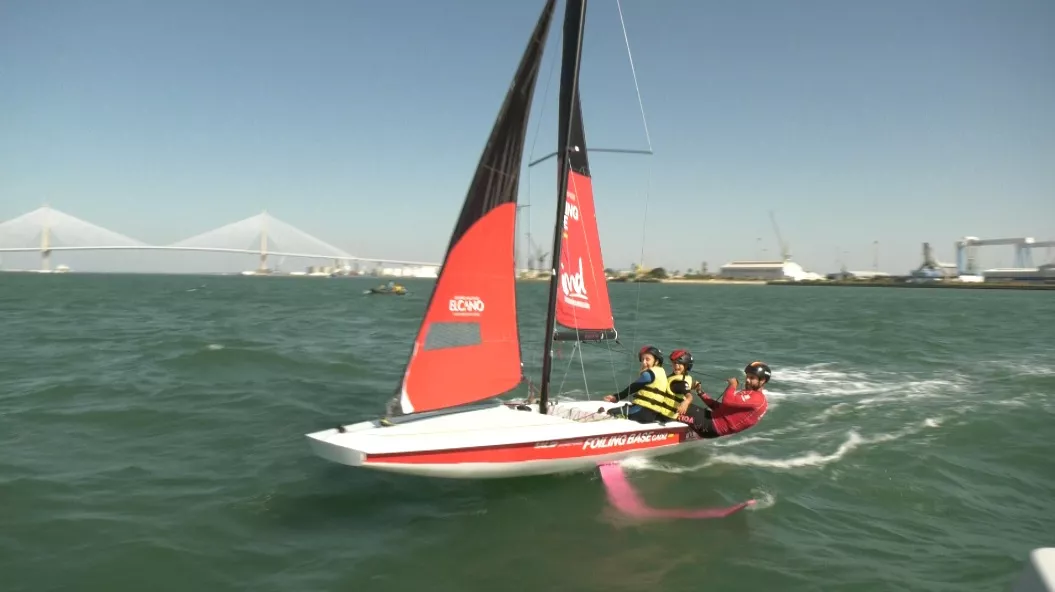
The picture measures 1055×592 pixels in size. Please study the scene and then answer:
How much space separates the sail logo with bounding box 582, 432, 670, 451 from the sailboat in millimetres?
16

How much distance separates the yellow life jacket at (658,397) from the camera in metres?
8.84

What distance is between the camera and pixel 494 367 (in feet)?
27.8

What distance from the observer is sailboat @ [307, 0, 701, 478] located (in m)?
7.25

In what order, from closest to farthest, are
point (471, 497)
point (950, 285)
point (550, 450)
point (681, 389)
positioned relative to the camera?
1. point (550, 450)
2. point (471, 497)
3. point (681, 389)
4. point (950, 285)

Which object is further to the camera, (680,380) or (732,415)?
(680,380)

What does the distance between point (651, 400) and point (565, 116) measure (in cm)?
401

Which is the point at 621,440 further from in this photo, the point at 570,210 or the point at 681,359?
the point at 570,210

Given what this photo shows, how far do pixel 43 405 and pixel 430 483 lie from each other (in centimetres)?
814

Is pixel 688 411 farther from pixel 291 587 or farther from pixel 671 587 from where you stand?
pixel 291 587

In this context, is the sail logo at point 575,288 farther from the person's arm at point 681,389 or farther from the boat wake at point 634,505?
the boat wake at point 634,505

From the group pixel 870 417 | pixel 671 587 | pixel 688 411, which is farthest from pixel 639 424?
pixel 870 417

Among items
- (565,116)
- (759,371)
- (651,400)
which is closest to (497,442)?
(651,400)

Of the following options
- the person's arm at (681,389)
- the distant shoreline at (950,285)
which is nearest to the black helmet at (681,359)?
the person's arm at (681,389)

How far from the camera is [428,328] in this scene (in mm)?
7852
